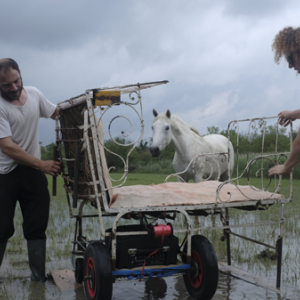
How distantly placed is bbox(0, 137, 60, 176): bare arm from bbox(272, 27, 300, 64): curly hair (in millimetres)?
2224

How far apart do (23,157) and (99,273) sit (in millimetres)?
1398

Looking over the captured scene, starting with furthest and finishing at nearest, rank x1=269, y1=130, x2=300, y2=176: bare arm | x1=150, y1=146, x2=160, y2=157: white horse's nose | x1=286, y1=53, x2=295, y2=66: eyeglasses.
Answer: x1=150, y1=146, x2=160, y2=157: white horse's nose
x1=286, y1=53, x2=295, y2=66: eyeglasses
x1=269, y1=130, x2=300, y2=176: bare arm

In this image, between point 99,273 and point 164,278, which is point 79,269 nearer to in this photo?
point 99,273

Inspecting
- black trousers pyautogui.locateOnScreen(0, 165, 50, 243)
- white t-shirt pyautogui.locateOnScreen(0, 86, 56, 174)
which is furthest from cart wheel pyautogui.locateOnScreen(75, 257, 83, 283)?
white t-shirt pyautogui.locateOnScreen(0, 86, 56, 174)

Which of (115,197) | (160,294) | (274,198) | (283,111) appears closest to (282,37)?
(283,111)

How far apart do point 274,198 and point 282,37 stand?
4.94 ft

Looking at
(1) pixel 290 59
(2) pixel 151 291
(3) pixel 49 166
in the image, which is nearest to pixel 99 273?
(2) pixel 151 291

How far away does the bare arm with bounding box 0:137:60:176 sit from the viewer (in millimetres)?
3791

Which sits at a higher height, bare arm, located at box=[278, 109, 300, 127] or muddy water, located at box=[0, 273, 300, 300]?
bare arm, located at box=[278, 109, 300, 127]

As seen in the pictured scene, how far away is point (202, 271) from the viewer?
3.43 metres

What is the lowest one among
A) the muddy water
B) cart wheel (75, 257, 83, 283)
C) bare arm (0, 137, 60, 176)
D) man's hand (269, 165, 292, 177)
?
the muddy water

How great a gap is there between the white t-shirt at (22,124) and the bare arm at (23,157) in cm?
9

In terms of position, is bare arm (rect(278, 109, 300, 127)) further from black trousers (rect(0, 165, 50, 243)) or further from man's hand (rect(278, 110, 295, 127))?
black trousers (rect(0, 165, 50, 243))

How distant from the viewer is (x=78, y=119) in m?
3.73
